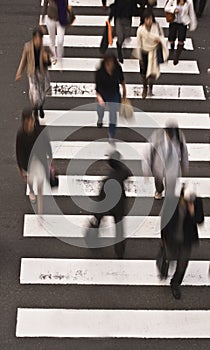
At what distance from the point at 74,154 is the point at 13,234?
219 centimetres

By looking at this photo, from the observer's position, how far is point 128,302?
10148 mm

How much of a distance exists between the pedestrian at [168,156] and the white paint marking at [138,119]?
2291mm

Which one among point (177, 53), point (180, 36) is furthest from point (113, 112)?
point (177, 53)

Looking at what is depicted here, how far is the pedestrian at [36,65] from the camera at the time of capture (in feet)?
39.2

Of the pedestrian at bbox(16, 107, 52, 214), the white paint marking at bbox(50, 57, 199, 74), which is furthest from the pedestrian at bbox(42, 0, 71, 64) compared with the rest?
the pedestrian at bbox(16, 107, 52, 214)

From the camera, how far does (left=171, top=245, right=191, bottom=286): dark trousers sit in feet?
31.3

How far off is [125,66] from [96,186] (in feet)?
12.8

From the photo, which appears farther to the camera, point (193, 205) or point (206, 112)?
point (206, 112)

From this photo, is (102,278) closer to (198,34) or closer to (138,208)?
(138,208)

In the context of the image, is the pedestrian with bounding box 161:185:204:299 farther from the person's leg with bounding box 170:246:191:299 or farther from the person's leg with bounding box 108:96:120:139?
the person's leg with bounding box 108:96:120:139

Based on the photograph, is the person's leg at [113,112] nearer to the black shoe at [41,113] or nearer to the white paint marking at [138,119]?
the white paint marking at [138,119]

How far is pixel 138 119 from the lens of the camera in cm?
1352

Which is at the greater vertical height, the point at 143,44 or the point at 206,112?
the point at 143,44

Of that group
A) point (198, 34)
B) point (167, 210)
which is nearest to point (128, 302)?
point (167, 210)
